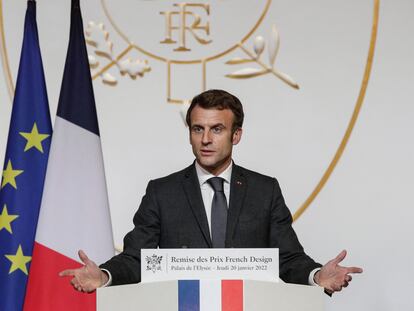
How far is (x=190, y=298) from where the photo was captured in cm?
195

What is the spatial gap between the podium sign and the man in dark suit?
444 millimetres

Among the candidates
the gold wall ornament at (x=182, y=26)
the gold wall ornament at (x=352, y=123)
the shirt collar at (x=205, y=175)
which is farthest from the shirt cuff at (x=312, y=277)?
the gold wall ornament at (x=182, y=26)

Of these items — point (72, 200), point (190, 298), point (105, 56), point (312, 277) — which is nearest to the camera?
point (190, 298)

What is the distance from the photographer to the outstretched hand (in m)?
2.13

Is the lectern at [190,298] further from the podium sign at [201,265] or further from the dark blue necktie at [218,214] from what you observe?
the dark blue necktie at [218,214]

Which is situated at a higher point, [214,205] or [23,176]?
[23,176]

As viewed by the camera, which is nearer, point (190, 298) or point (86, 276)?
point (190, 298)

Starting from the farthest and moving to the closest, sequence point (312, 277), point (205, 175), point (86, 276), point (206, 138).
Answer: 1. point (205, 175)
2. point (206, 138)
3. point (312, 277)
4. point (86, 276)

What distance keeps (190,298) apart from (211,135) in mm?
717

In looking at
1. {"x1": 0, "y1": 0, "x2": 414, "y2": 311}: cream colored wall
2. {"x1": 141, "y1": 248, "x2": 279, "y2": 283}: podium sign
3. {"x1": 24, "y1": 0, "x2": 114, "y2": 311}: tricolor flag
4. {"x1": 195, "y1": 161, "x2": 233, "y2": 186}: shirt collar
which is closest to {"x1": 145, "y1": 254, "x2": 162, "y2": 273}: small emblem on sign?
{"x1": 141, "y1": 248, "x2": 279, "y2": 283}: podium sign

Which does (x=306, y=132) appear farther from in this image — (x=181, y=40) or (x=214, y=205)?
(x=214, y=205)

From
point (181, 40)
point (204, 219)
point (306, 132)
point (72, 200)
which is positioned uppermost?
point (181, 40)

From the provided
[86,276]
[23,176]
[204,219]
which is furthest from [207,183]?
[23,176]

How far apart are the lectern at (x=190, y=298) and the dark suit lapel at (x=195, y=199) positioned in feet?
1.80
